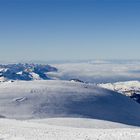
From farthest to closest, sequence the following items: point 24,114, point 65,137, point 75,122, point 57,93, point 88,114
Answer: point 57,93, point 88,114, point 24,114, point 75,122, point 65,137

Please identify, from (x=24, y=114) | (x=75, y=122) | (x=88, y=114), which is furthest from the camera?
(x=88, y=114)

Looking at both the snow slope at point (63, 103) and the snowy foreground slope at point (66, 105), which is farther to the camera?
the snow slope at point (63, 103)

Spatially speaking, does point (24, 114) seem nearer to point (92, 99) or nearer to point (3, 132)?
point (92, 99)

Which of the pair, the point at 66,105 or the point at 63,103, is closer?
the point at 66,105

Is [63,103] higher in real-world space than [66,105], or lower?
higher

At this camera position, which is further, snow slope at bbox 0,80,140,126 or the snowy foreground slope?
snow slope at bbox 0,80,140,126

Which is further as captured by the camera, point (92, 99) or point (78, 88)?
point (78, 88)

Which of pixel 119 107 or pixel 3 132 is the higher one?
pixel 3 132

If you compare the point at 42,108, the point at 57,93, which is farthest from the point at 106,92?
the point at 42,108
